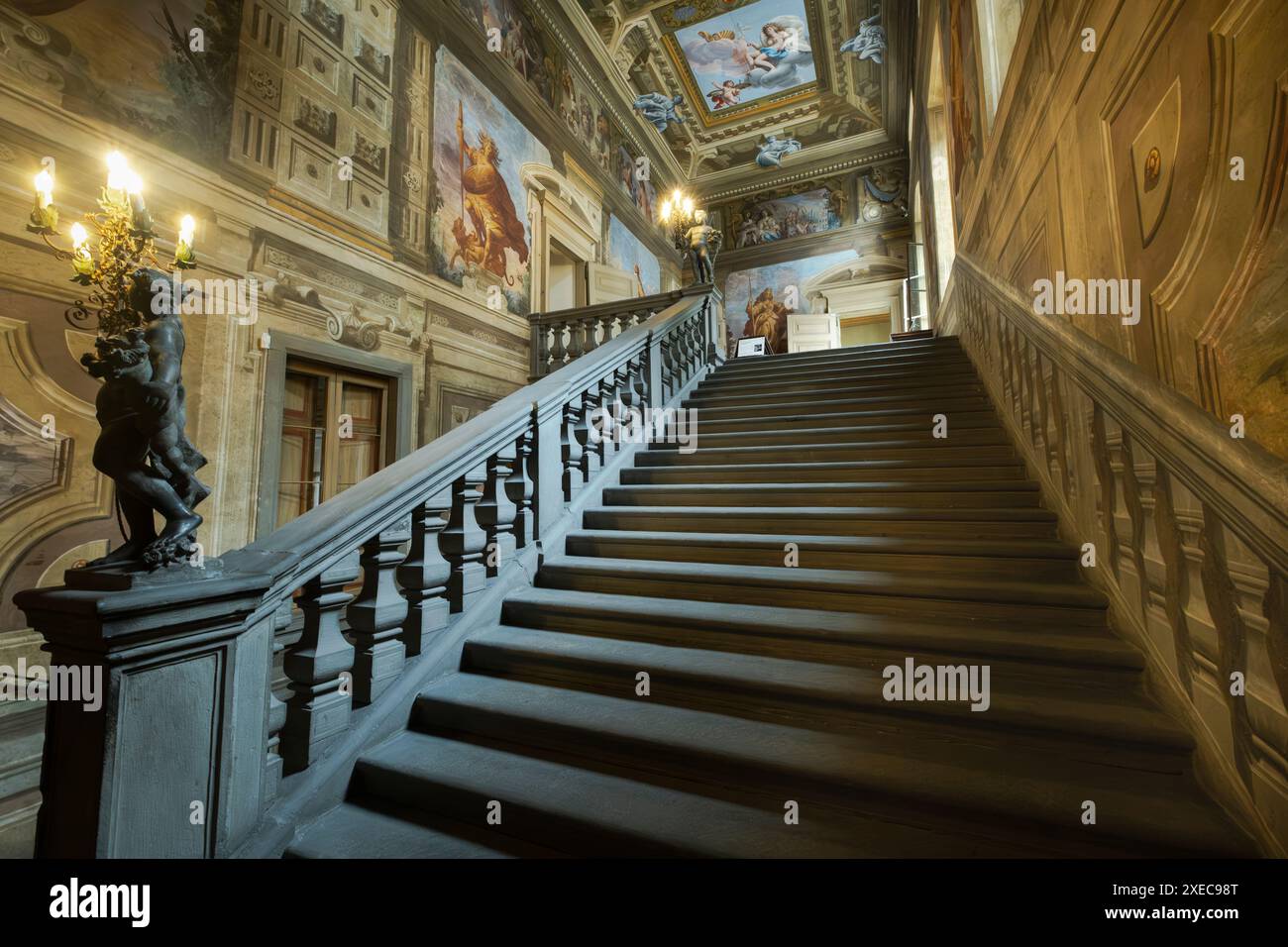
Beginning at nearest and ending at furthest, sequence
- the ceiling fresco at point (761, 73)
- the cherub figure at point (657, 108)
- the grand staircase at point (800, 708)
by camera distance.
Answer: the grand staircase at point (800, 708) → the ceiling fresco at point (761, 73) → the cherub figure at point (657, 108)

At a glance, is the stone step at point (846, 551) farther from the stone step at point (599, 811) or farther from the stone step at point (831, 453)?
the stone step at point (599, 811)

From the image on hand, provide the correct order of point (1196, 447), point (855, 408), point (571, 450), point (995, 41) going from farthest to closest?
point (855, 408) < point (995, 41) < point (571, 450) < point (1196, 447)

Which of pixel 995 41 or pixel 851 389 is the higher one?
pixel 995 41

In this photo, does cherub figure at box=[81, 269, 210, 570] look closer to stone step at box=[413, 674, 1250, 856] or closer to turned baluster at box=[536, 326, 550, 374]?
stone step at box=[413, 674, 1250, 856]

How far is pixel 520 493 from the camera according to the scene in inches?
118

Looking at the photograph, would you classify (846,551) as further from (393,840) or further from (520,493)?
(393,840)

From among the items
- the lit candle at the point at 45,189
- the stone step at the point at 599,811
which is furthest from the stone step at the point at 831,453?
the lit candle at the point at 45,189

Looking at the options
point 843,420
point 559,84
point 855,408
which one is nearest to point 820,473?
point 843,420

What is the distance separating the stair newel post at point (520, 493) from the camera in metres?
2.99

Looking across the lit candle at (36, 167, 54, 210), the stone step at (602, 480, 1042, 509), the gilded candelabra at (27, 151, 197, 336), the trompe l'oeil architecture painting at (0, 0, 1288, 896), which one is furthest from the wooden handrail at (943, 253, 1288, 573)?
the lit candle at (36, 167, 54, 210)

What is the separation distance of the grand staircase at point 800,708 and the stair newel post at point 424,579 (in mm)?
206

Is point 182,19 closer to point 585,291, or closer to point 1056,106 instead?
point 1056,106

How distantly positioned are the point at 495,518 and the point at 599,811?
152 cm

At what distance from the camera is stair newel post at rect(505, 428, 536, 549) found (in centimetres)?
299
